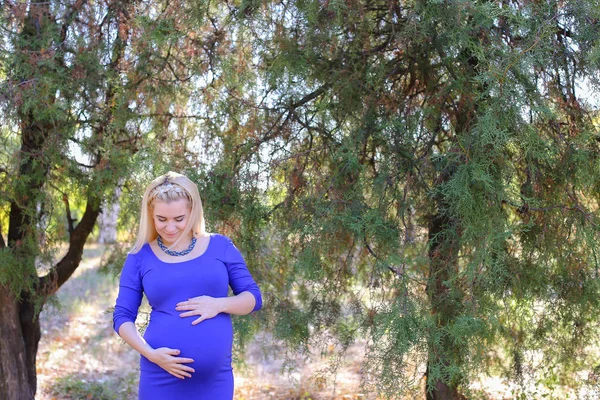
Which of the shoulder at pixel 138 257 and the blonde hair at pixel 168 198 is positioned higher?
the blonde hair at pixel 168 198

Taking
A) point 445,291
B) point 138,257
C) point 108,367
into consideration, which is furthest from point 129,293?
point 108,367

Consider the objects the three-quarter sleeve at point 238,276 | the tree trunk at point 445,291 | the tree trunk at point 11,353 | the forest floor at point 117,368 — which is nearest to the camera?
the three-quarter sleeve at point 238,276

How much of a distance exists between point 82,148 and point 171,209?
2824 millimetres

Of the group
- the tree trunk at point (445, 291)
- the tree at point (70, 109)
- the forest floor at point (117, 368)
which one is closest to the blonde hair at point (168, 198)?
the tree trunk at point (445, 291)

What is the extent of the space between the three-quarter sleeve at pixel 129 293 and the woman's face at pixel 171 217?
0.17 meters

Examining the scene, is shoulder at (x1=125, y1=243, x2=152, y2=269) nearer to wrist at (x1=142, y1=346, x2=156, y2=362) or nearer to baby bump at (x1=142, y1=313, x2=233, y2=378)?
baby bump at (x1=142, y1=313, x2=233, y2=378)

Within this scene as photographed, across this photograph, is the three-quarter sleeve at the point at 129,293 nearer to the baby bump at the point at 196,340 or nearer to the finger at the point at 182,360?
the baby bump at the point at 196,340

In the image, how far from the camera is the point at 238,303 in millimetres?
2941

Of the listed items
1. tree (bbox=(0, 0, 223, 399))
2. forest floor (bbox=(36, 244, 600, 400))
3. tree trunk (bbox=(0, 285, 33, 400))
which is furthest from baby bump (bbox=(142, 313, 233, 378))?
tree trunk (bbox=(0, 285, 33, 400))

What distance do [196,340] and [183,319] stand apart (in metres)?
0.09

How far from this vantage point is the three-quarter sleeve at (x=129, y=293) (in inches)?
115

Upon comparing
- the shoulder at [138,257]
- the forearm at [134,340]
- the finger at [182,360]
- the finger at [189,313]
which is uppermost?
the shoulder at [138,257]

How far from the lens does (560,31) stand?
4.25 meters

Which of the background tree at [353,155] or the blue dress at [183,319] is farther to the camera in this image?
the background tree at [353,155]
